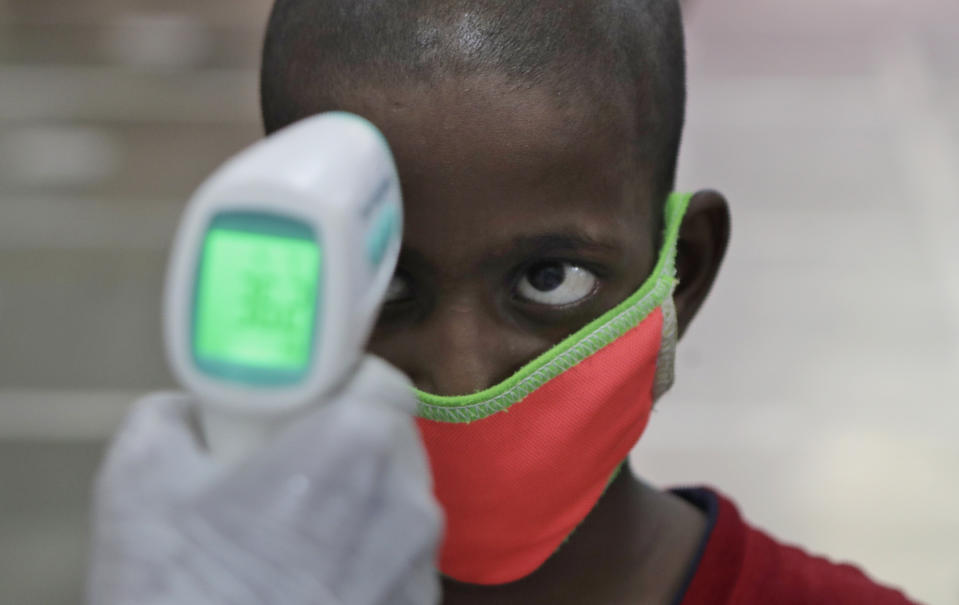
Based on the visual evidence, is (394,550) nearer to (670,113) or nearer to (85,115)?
(670,113)

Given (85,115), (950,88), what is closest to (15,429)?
(85,115)

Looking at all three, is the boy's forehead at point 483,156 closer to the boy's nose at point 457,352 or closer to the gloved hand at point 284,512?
the boy's nose at point 457,352

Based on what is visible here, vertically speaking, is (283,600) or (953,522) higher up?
(283,600)

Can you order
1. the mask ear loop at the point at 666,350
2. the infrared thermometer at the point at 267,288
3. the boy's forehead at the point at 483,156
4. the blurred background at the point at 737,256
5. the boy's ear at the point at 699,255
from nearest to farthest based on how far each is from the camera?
the infrared thermometer at the point at 267,288, the boy's forehead at the point at 483,156, the mask ear loop at the point at 666,350, the boy's ear at the point at 699,255, the blurred background at the point at 737,256

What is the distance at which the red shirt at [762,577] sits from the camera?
121cm

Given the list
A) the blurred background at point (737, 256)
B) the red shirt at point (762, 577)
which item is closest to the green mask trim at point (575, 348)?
the red shirt at point (762, 577)

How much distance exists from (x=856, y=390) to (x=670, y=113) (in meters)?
2.02

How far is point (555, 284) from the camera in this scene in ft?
3.40

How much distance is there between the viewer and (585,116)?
101 cm

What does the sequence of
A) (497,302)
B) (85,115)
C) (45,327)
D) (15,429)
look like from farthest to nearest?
1. (85,115)
2. (45,327)
3. (15,429)
4. (497,302)

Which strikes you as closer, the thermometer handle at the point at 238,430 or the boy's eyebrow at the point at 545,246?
the thermometer handle at the point at 238,430

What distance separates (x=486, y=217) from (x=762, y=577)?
524 mm

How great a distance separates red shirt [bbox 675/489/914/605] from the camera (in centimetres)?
121

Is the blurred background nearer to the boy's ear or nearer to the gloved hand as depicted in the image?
the boy's ear
